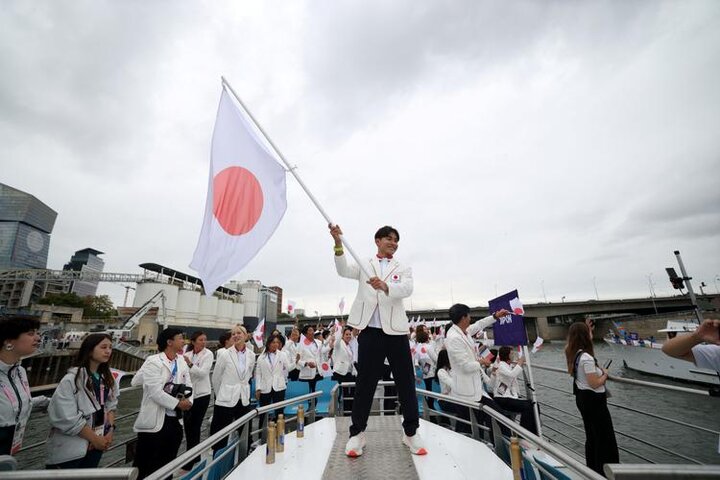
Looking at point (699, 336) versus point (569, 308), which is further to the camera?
point (569, 308)

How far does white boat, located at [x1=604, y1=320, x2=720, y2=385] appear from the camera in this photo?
16.9 m

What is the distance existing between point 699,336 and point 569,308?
56.4 m

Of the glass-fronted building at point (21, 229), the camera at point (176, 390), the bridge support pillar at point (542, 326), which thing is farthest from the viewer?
the glass-fronted building at point (21, 229)

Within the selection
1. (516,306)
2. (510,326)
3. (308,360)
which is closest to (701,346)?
(516,306)

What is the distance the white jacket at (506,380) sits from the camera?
20.1 feet

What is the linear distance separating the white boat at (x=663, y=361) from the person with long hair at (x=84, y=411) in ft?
68.8

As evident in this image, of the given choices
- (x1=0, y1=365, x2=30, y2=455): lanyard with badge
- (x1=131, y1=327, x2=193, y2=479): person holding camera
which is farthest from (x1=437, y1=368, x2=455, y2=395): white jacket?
(x1=0, y1=365, x2=30, y2=455): lanyard with badge

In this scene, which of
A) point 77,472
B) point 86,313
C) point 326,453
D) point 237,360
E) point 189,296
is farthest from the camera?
point 86,313

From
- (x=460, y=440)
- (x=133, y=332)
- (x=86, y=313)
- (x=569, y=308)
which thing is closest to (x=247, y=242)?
(x=460, y=440)

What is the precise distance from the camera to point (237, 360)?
6.22 metres

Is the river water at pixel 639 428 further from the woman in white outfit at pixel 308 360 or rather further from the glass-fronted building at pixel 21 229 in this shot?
the glass-fronted building at pixel 21 229

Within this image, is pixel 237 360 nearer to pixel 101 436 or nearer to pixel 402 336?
pixel 101 436

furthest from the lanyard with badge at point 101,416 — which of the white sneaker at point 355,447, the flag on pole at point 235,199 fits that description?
the white sneaker at point 355,447

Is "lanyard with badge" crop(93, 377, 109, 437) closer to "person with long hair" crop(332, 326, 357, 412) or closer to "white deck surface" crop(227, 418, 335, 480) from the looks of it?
"white deck surface" crop(227, 418, 335, 480)
